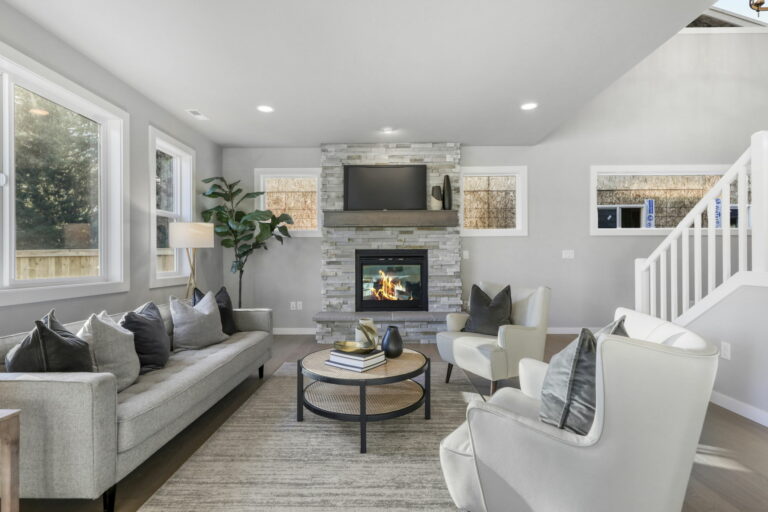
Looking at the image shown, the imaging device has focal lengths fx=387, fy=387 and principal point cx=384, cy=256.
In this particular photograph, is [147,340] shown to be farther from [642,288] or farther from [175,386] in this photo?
[642,288]

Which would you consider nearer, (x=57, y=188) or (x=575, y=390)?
(x=575, y=390)

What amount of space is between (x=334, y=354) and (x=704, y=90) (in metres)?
5.95

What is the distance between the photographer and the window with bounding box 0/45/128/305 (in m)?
2.37

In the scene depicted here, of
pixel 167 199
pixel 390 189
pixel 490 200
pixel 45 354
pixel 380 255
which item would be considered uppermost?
pixel 390 189

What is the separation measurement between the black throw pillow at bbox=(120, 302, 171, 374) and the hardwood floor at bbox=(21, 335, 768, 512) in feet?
1.59

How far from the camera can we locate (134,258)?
3475 millimetres

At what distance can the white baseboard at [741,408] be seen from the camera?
256cm


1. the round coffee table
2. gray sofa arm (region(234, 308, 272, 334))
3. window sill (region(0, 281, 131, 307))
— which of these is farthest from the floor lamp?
the round coffee table

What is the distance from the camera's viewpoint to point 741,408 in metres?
2.70

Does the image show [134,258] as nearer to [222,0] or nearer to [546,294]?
[222,0]

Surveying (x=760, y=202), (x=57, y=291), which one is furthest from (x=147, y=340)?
(x=760, y=202)

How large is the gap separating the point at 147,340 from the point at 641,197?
582 cm

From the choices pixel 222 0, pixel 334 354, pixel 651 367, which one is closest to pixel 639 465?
pixel 651 367

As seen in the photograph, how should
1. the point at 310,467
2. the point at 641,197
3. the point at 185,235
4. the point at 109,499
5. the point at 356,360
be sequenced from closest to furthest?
the point at 109,499, the point at 310,467, the point at 356,360, the point at 185,235, the point at 641,197
